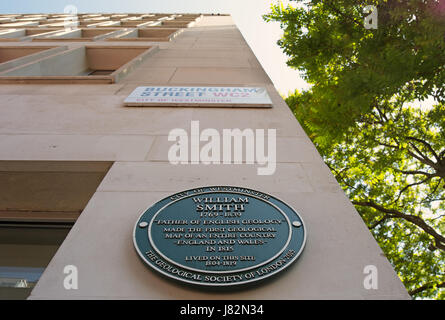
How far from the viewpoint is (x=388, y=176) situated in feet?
46.4

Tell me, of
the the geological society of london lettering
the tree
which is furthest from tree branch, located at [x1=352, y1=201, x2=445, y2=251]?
the the geological society of london lettering

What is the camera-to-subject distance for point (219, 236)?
335 centimetres

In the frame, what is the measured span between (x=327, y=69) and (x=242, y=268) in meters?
9.20

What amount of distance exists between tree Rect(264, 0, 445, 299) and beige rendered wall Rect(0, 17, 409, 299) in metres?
1.76

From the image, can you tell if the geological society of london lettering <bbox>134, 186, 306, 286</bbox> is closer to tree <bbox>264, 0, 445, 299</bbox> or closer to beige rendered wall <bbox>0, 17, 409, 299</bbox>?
beige rendered wall <bbox>0, 17, 409, 299</bbox>

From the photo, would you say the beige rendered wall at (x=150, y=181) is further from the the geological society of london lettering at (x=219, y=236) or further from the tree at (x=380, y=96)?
the tree at (x=380, y=96)

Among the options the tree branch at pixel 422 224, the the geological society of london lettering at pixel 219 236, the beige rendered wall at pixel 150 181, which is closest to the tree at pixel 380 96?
the tree branch at pixel 422 224

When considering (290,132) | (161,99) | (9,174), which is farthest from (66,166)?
(290,132)

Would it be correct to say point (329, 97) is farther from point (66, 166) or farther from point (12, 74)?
point (12, 74)

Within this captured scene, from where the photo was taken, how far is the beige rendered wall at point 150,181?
9.47 ft

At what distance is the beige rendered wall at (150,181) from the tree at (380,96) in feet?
5.77

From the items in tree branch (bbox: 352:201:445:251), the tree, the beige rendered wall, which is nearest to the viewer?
the beige rendered wall

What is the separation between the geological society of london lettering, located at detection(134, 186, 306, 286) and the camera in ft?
9.71

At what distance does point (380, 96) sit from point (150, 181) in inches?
290
